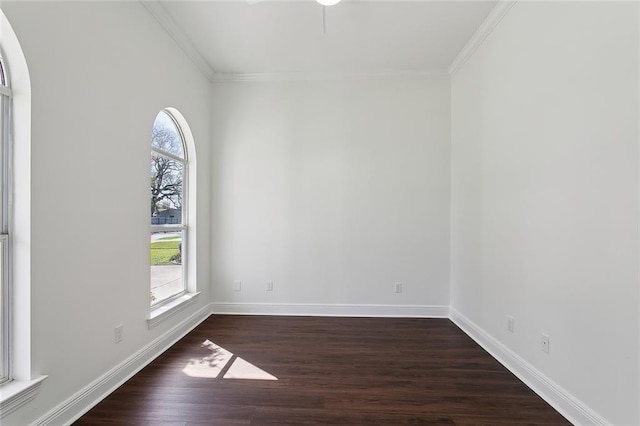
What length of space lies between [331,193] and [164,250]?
1.94 m

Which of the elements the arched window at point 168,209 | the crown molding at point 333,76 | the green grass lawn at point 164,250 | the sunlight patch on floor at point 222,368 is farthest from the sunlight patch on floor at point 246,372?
the crown molding at point 333,76

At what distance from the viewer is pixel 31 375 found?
1.47 m

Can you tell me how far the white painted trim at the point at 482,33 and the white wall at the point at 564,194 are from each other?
98 mm

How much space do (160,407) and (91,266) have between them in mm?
1007

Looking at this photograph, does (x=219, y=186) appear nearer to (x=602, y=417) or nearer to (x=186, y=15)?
(x=186, y=15)

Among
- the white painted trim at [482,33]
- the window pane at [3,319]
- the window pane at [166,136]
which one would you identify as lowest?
the window pane at [3,319]

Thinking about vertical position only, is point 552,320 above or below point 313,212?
below

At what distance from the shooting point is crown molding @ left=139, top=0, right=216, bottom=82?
2379 millimetres

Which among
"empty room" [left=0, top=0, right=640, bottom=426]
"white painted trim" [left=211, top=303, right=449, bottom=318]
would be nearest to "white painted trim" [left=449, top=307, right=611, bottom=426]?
"empty room" [left=0, top=0, right=640, bottom=426]

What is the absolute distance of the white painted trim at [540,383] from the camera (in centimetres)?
166

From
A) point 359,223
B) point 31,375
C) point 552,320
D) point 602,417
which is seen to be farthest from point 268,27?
point 602,417

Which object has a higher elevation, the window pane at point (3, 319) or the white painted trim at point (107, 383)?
the window pane at point (3, 319)

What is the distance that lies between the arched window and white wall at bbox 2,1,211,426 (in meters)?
0.31

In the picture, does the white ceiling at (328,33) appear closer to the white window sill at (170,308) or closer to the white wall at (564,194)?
the white wall at (564,194)
